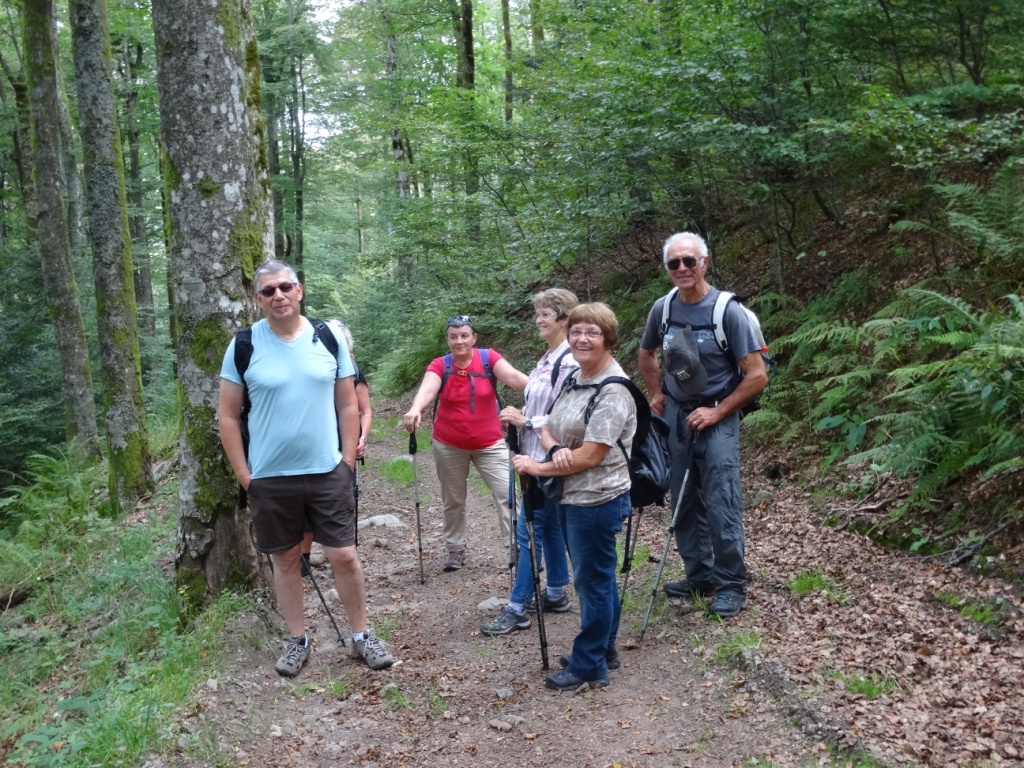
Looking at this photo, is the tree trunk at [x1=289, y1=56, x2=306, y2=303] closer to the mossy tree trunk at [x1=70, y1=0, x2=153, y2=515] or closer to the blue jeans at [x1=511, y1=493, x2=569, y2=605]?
the mossy tree trunk at [x1=70, y1=0, x2=153, y2=515]

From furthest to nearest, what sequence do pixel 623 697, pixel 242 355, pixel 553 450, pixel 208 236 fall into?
pixel 208 236 → pixel 623 697 → pixel 242 355 → pixel 553 450

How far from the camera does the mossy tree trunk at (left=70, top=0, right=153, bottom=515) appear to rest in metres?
9.35

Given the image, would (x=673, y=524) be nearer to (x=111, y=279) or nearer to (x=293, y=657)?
(x=293, y=657)

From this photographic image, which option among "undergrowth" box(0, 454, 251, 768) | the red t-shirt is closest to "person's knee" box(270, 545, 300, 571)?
"undergrowth" box(0, 454, 251, 768)

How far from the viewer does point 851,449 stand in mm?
6566

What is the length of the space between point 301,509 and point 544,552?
69.6 inches

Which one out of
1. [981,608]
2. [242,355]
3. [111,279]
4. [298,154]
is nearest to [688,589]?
[981,608]

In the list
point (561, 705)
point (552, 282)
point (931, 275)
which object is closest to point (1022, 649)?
point (561, 705)

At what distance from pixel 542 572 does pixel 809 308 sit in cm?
419

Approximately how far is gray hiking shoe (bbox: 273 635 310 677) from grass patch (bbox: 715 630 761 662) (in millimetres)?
2497

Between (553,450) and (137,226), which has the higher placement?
(137,226)

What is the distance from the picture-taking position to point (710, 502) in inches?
194

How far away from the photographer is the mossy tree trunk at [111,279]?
9.35 meters

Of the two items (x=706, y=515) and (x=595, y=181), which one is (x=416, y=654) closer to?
(x=706, y=515)
